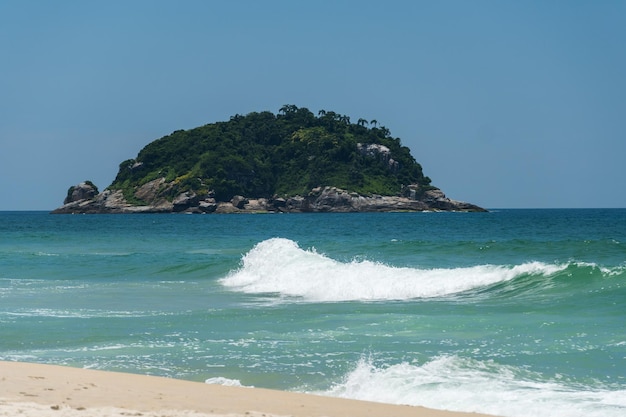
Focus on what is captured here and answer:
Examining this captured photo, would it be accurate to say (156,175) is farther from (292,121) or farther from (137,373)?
(137,373)

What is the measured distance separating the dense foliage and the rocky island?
188 mm

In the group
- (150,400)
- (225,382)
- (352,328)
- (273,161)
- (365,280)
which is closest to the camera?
(150,400)

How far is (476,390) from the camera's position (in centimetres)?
1077

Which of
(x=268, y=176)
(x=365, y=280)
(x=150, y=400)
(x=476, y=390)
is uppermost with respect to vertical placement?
(x=268, y=176)

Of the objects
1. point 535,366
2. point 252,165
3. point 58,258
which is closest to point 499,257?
point 58,258

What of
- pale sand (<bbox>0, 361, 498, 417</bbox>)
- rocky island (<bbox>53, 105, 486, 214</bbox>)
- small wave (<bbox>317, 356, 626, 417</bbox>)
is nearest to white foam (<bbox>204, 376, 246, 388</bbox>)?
pale sand (<bbox>0, 361, 498, 417</bbox>)

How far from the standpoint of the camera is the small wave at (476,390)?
997 cm

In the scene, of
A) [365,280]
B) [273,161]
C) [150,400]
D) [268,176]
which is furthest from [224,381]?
[273,161]

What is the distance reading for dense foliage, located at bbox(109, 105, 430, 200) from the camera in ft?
528

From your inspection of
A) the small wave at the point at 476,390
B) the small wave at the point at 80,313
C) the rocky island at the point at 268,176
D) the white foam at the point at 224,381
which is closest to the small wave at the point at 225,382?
the white foam at the point at 224,381

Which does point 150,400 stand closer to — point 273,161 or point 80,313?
point 80,313

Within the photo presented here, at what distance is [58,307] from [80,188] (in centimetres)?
15506

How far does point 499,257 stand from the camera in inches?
1410

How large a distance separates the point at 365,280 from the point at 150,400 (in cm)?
1547
